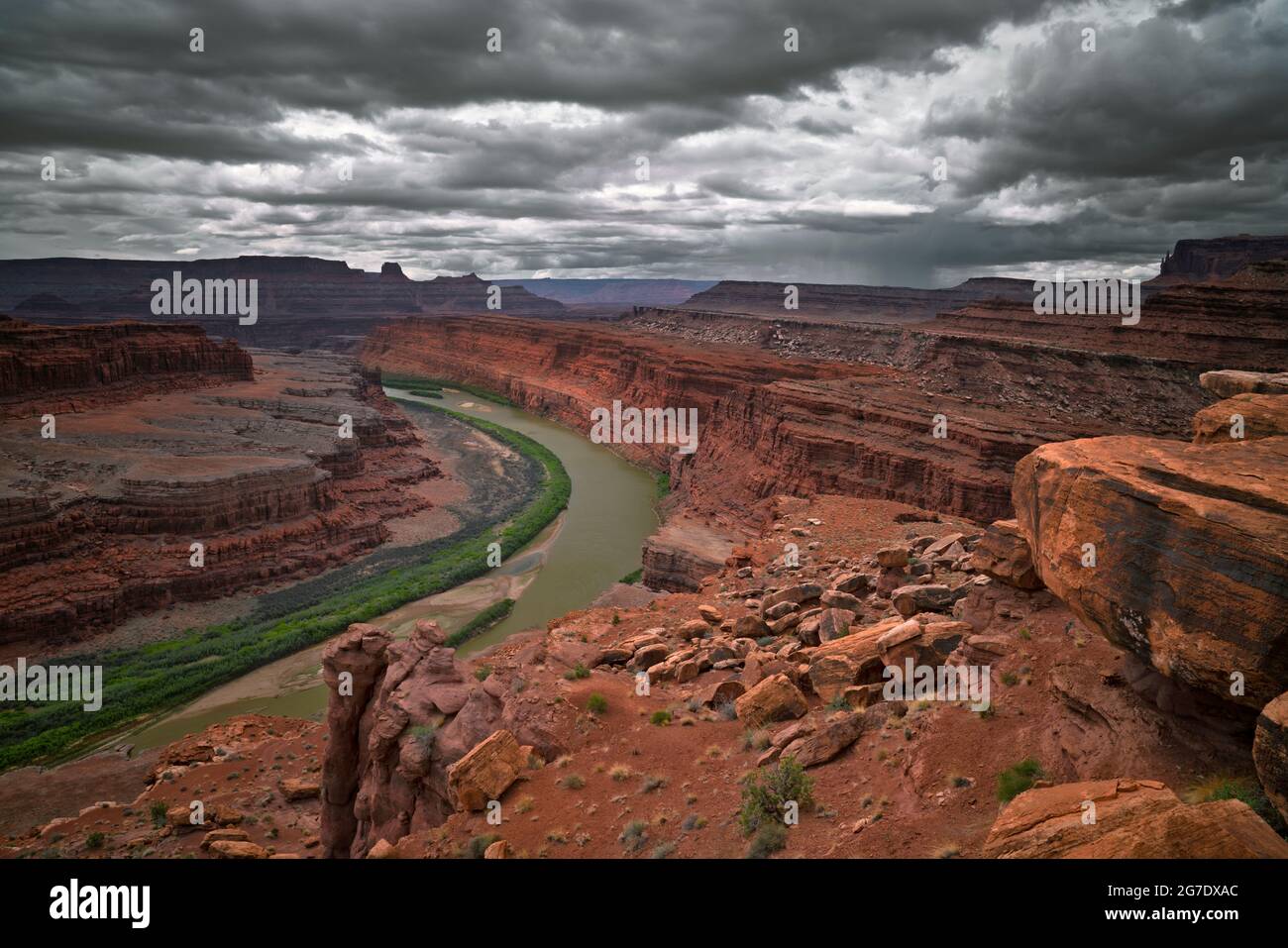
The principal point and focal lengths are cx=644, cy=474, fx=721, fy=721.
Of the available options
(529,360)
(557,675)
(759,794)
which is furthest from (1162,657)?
(529,360)

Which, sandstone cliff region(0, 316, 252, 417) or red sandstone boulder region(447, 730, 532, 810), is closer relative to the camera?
red sandstone boulder region(447, 730, 532, 810)

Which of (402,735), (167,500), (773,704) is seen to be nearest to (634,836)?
(773,704)

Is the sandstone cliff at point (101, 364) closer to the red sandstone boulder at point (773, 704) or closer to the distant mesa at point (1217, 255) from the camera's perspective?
the red sandstone boulder at point (773, 704)

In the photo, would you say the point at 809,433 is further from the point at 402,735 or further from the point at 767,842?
the point at 767,842

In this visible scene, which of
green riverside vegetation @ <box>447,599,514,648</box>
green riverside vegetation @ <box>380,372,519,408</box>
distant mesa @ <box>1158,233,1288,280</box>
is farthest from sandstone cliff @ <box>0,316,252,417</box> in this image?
distant mesa @ <box>1158,233,1288,280</box>

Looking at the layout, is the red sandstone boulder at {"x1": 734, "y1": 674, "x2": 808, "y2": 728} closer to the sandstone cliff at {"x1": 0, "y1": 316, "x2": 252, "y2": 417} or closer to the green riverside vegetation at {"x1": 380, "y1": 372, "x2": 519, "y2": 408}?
the sandstone cliff at {"x1": 0, "y1": 316, "x2": 252, "y2": 417}
